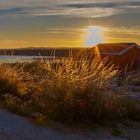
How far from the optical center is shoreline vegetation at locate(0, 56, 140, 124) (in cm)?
1487

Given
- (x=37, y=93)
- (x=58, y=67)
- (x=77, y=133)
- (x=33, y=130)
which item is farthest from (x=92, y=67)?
(x=33, y=130)

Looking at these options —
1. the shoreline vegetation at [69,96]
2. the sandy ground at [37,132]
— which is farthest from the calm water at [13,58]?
the sandy ground at [37,132]

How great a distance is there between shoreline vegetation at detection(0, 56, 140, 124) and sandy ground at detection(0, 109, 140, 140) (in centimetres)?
62

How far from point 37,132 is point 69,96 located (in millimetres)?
2586

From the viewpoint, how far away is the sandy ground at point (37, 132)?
468 inches

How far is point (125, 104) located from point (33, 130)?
16.1 feet

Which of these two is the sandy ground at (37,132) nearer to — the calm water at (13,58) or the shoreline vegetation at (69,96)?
the shoreline vegetation at (69,96)

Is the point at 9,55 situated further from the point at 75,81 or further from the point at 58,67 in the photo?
the point at 75,81

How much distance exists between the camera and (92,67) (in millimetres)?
17531

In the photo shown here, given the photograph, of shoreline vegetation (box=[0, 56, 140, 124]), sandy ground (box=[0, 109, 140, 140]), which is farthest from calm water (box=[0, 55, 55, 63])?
sandy ground (box=[0, 109, 140, 140])

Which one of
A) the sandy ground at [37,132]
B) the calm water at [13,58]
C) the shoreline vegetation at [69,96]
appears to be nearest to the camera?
the sandy ground at [37,132]

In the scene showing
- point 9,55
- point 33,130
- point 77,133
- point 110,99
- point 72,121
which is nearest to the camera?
point 33,130

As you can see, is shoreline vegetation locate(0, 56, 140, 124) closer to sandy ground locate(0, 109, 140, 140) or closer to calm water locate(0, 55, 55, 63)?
sandy ground locate(0, 109, 140, 140)

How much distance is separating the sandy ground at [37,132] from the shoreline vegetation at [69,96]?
24.4 inches
